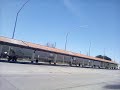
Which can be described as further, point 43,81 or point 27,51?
point 27,51

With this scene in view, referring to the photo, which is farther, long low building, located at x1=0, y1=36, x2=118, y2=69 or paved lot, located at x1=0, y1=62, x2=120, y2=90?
long low building, located at x1=0, y1=36, x2=118, y2=69

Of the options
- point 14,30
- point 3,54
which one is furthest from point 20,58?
point 14,30

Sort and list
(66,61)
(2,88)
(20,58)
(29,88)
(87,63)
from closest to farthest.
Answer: (2,88)
(29,88)
(20,58)
(66,61)
(87,63)

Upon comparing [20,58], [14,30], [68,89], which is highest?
[14,30]

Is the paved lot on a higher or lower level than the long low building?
lower

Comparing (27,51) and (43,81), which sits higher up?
(27,51)

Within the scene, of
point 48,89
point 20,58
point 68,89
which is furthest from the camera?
point 20,58

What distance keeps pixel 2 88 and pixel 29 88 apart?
141cm

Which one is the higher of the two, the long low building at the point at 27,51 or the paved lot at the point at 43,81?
the long low building at the point at 27,51

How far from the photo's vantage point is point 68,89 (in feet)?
34.9

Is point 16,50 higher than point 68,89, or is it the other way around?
point 16,50

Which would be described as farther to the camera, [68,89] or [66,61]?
[66,61]

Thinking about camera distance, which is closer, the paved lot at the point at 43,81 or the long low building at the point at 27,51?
the paved lot at the point at 43,81

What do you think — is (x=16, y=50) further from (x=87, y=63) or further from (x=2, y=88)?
(x=87, y=63)
